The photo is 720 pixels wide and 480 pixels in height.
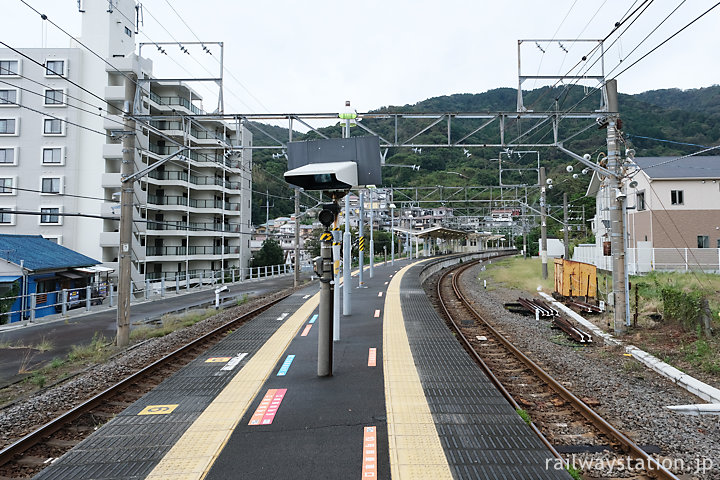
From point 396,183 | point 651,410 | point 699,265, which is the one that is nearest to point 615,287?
point 651,410

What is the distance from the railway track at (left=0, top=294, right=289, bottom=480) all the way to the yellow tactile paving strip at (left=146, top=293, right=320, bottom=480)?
5.23 ft

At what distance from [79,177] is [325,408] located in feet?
114

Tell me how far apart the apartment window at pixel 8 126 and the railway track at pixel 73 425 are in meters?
33.9

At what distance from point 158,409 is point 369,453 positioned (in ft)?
11.1

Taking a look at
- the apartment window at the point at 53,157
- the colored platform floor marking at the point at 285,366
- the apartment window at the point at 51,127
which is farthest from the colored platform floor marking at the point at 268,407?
the apartment window at the point at 51,127

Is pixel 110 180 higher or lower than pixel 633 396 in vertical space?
higher

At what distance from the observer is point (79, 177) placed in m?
32.4

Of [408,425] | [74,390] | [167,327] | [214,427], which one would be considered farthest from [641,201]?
[74,390]

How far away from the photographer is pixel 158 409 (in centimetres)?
606

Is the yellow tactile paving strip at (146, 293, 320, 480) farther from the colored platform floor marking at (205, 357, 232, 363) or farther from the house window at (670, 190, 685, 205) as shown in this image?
the house window at (670, 190, 685, 205)

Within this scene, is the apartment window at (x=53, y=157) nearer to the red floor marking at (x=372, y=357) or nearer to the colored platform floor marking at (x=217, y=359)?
the colored platform floor marking at (x=217, y=359)

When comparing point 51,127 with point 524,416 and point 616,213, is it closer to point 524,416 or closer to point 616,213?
point 616,213

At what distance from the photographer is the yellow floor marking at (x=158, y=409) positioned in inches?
233

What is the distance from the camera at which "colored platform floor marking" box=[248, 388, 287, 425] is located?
5515 mm
